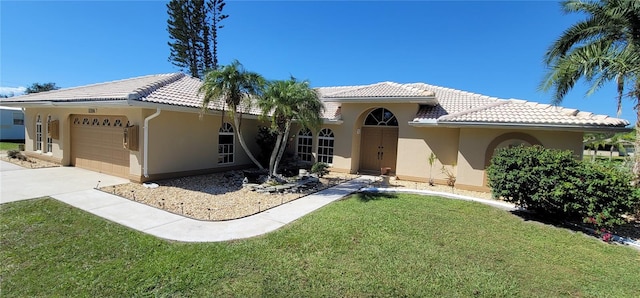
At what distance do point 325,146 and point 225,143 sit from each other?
19.0ft

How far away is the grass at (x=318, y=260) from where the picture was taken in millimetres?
4555

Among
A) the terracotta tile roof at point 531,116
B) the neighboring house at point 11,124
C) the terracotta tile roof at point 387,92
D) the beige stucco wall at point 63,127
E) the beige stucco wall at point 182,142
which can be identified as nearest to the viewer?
the terracotta tile roof at point 531,116

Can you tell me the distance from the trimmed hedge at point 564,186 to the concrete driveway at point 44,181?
14.5 metres

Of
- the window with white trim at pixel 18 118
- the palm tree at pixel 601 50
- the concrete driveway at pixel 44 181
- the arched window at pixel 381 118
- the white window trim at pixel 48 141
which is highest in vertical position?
the palm tree at pixel 601 50

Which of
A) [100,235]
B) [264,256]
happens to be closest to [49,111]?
[100,235]

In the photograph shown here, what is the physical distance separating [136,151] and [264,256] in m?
8.91

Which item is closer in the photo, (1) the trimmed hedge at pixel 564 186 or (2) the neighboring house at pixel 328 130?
(1) the trimmed hedge at pixel 564 186

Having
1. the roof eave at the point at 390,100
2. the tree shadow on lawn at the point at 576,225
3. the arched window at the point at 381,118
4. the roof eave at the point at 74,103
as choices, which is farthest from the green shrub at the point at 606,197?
the roof eave at the point at 74,103

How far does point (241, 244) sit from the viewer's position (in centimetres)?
610

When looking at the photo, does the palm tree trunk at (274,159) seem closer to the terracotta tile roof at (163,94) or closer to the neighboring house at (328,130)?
the terracotta tile roof at (163,94)

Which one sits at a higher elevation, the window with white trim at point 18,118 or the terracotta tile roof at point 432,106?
the terracotta tile roof at point 432,106

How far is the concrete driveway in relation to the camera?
919cm

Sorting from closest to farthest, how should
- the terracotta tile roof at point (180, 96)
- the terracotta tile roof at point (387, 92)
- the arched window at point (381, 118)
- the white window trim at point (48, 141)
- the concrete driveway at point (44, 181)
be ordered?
1. the concrete driveway at point (44, 181)
2. the terracotta tile roof at point (180, 96)
3. the terracotta tile roof at point (387, 92)
4. the white window trim at point (48, 141)
5. the arched window at point (381, 118)

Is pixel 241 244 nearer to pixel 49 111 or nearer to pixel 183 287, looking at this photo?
pixel 183 287
